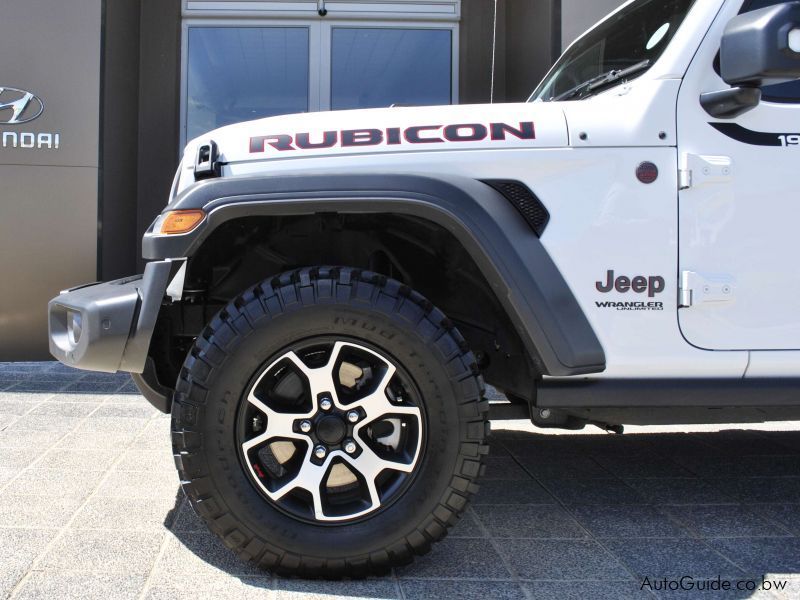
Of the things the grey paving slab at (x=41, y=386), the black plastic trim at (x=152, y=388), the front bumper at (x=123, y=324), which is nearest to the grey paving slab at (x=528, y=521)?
the black plastic trim at (x=152, y=388)

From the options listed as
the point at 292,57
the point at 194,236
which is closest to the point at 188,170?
the point at 194,236

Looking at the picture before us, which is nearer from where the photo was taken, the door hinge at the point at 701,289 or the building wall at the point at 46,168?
the door hinge at the point at 701,289

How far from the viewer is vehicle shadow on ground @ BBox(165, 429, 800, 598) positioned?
232 cm

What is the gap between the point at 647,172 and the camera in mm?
2336

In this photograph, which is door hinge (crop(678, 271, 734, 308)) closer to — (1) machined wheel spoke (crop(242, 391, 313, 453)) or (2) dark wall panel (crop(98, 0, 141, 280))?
(1) machined wheel spoke (crop(242, 391, 313, 453))

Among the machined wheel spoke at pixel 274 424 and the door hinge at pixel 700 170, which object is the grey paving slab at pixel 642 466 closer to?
the door hinge at pixel 700 170

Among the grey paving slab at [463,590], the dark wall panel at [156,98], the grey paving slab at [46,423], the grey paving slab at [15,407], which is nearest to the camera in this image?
the grey paving slab at [463,590]

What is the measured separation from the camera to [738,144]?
92.9 inches

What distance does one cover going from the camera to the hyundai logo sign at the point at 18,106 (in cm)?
630

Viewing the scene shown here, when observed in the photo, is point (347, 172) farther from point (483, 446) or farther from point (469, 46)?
point (469, 46)

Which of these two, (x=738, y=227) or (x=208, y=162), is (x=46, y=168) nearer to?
(x=208, y=162)

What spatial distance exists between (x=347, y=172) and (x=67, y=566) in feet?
5.19

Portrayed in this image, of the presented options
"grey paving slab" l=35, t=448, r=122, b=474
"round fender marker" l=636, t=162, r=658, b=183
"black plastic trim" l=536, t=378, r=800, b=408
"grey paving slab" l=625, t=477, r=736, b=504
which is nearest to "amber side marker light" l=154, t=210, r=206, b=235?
"black plastic trim" l=536, t=378, r=800, b=408

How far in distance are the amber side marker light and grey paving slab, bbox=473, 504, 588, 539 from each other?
157cm
